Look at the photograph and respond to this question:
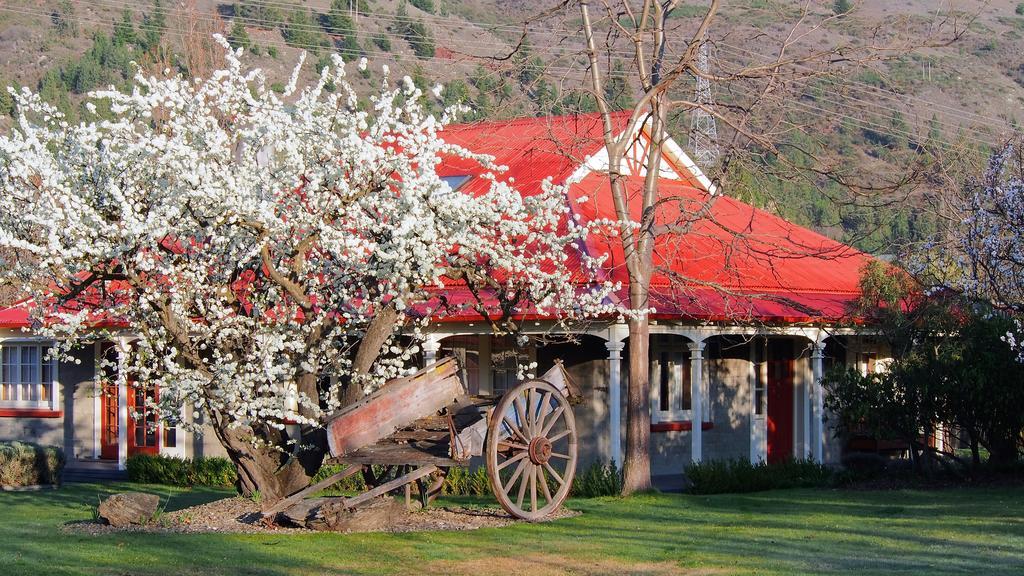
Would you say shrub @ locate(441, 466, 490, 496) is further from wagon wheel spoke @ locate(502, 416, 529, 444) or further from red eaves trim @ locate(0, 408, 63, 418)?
red eaves trim @ locate(0, 408, 63, 418)

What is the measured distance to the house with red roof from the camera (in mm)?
17328

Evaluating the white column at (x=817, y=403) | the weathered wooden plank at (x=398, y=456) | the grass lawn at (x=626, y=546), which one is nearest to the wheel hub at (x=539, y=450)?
the grass lawn at (x=626, y=546)

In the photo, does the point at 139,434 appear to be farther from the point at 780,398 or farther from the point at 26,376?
the point at 780,398

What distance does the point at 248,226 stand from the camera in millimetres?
11781

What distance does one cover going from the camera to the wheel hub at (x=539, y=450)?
12.7 metres

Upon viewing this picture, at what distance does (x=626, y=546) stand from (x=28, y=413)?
1489cm

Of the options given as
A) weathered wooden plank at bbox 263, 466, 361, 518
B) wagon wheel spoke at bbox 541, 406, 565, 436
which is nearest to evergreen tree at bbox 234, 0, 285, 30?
wagon wheel spoke at bbox 541, 406, 565, 436

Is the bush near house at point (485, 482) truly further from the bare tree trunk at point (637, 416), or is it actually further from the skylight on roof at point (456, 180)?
the skylight on roof at point (456, 180)

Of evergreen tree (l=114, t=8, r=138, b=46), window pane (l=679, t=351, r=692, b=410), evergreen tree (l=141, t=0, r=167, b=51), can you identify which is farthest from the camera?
evergreen tree (l=114, t=8, r=138, b=46)

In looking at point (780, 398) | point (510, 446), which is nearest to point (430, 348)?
point (510, 446)

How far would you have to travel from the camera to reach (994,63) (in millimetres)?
100438

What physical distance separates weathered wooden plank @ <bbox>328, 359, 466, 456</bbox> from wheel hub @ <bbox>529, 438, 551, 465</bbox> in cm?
90

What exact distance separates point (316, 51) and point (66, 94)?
19599 millimetres

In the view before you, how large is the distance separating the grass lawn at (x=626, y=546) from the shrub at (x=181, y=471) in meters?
4.48
